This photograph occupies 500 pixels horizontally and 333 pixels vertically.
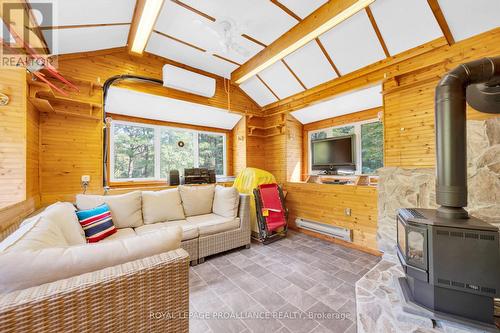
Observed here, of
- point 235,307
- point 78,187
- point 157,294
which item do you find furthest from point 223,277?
point 78,187

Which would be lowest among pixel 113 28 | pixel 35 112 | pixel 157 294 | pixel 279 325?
pixel 279 325

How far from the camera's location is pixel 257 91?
168 inches

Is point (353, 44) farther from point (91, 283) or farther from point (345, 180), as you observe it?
point (91, 283)

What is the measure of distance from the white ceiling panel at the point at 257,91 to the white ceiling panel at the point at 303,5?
5.24 feet

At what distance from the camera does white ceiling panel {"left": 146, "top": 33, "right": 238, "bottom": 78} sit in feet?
10.0

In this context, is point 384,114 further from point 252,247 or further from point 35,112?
point 35,112

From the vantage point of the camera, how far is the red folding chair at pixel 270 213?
3.37 m

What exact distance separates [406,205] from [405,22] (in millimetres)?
2098

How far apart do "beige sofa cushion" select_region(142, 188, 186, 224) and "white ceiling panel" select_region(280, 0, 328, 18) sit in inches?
111

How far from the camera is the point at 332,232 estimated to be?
3332 mm

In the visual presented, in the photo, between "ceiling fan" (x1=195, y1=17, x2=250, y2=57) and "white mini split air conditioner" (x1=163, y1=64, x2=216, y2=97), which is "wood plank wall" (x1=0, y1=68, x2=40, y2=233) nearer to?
"white mini split air conditioner" (x1=163, y1=64, x2=216, y2=97)

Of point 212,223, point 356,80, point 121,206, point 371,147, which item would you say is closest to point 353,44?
point 356,80

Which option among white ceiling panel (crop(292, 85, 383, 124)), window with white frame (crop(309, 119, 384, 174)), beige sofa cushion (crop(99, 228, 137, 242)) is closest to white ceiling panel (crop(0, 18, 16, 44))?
beige sofa cushion (crop(99, 228, 137, 242))

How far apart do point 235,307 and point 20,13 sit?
3.26 m
